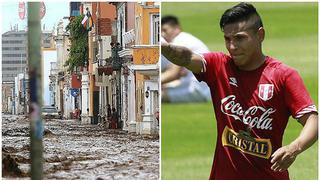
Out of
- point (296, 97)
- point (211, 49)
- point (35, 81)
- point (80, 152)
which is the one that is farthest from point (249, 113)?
point (35, 81)

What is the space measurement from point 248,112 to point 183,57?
17.8 inches

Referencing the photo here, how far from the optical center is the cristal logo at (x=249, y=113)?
3.66 meters

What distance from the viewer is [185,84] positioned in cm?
402

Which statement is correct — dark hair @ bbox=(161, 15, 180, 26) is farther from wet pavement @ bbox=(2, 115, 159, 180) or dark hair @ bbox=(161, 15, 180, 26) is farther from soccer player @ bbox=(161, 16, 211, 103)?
wet pavement @ bbox=(2, 115, 159, 180)

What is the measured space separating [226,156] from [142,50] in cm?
73

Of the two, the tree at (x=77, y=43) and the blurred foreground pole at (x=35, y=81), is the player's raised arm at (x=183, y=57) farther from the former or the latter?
the blurred foreground pole at (x=35, y=81)

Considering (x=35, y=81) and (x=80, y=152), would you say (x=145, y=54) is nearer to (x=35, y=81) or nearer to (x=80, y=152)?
(x=80, y=152)

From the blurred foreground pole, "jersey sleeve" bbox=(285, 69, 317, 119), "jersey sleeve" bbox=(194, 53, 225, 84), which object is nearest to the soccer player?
"jersey sleeve" bbox=(194, 53, 225, 84)

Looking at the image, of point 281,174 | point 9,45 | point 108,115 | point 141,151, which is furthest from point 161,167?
point 9,45

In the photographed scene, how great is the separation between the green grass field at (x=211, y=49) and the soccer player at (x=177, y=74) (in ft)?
0.19

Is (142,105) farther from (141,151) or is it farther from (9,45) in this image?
(9,45)

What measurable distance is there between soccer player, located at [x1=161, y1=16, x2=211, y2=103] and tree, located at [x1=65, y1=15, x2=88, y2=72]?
44 cm

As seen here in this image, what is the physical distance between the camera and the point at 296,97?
3521mm

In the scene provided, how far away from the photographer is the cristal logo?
3658mm
